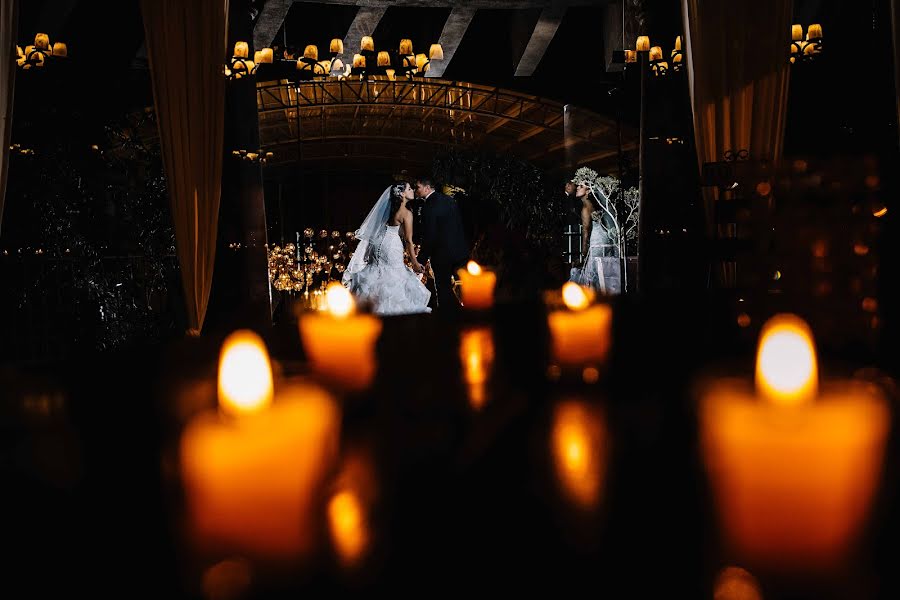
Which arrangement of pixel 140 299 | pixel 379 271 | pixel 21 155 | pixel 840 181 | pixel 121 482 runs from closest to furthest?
pixel 121 482 < pixel 840 181 < pixel 21 155 < pixel 140 299 < pixel 379 271

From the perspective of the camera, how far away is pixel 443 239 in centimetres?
632

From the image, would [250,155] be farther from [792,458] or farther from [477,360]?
[792,458]

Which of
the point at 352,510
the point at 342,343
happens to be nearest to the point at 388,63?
the point at 342,343

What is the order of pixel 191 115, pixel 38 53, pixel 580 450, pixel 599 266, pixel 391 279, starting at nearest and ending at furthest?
1. pixel 580 450
2. pixel 191 115
3. pixel 38 53
4. pixel 391 279
5. pixel 599 266

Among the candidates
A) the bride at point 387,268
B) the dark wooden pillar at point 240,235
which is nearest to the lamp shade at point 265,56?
the dark wooden pillar at point 240,235

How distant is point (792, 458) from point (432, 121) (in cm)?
1609

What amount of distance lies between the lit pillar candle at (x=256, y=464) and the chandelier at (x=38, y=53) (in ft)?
20.5

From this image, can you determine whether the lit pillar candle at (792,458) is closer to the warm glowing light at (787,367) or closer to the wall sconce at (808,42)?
the warm glowing light at (787,367)

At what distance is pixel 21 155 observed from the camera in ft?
17.4

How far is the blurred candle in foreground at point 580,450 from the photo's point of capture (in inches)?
16.1

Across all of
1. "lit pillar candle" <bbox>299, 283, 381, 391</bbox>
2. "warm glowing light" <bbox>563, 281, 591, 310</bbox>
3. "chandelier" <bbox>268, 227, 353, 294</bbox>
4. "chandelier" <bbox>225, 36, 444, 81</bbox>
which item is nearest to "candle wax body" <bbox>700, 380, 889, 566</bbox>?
"lit pillar candle" <bbox>299, 283, 381, 391</bbox>

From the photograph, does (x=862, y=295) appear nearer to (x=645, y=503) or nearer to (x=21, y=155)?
(x=645, y=503)

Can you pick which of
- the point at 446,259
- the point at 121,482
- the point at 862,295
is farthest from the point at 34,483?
the point at 446,259

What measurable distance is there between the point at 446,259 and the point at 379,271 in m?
1.23
